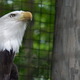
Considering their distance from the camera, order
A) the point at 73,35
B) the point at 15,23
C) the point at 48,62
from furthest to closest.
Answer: the point at 48,62
the point at 15,23
the point at 73,35

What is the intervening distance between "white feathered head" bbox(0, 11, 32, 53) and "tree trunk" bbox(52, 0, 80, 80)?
260 millimetres

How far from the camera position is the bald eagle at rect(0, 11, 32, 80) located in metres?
2.38

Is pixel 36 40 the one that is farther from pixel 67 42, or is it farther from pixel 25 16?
pixel 67 42

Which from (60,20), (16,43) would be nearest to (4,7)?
(16,43)

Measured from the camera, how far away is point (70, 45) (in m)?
2.06

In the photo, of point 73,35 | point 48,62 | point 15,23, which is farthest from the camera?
point 48,62

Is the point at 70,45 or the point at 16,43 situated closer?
the point at 70,45

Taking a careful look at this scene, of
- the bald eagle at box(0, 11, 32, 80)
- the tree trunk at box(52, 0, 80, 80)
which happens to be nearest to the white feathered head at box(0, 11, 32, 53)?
the bald eagle at box(0, 11, 32, 80)

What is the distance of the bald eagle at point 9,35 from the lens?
93.5 inches

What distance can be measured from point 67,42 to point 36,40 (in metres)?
1.19

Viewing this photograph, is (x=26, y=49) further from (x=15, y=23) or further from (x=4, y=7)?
(x=15, y=23)

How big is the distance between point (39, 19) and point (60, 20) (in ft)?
3.50

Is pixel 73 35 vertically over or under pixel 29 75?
over

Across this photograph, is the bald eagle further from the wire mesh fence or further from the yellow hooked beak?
the wire mesh fence
